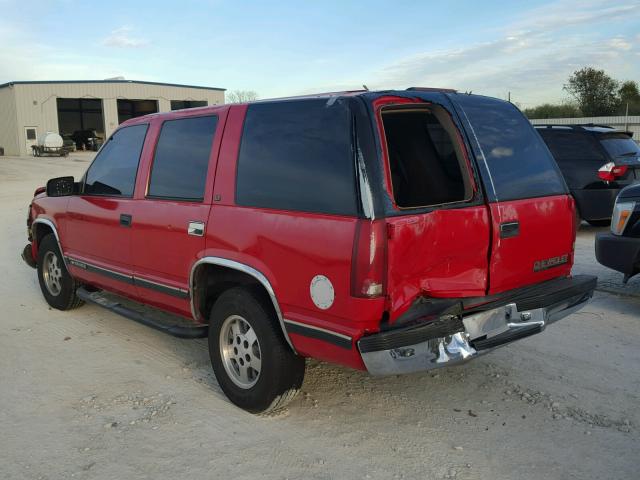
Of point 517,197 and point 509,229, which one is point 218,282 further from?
point 517,197

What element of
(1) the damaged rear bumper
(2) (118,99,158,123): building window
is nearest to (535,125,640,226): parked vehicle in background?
(1) the damaged rear bumper

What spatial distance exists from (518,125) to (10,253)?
27.5 feet

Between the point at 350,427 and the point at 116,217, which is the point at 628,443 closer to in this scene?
the point at 350,427

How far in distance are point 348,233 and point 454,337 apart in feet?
2.70

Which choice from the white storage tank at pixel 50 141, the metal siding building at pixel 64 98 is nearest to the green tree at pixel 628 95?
the metal siding building at pixel 64 98

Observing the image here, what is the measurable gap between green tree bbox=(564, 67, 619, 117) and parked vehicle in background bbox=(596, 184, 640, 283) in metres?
53.6

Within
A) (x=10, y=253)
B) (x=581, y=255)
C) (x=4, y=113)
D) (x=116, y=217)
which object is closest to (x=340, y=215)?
(x=116, y=217)

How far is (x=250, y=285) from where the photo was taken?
3.72 meters

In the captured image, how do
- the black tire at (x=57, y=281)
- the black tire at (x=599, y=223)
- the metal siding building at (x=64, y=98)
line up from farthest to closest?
the metal siding building at (x=64, y=98), the black tire at (x=599, y=223), the black tire at (x=57, y=281)

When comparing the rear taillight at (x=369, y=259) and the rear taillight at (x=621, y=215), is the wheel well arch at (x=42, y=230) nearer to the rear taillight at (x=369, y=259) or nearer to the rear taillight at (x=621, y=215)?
the rear taillight at (x=369, y=259)

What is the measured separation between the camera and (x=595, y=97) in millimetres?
56125

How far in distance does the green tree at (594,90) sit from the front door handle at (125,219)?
2220 inches

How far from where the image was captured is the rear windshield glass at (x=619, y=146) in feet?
31.6

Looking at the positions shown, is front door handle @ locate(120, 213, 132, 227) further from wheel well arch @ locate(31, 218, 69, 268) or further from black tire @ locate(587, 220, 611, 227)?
black tire @ locate(587, 220, 611, 227)
